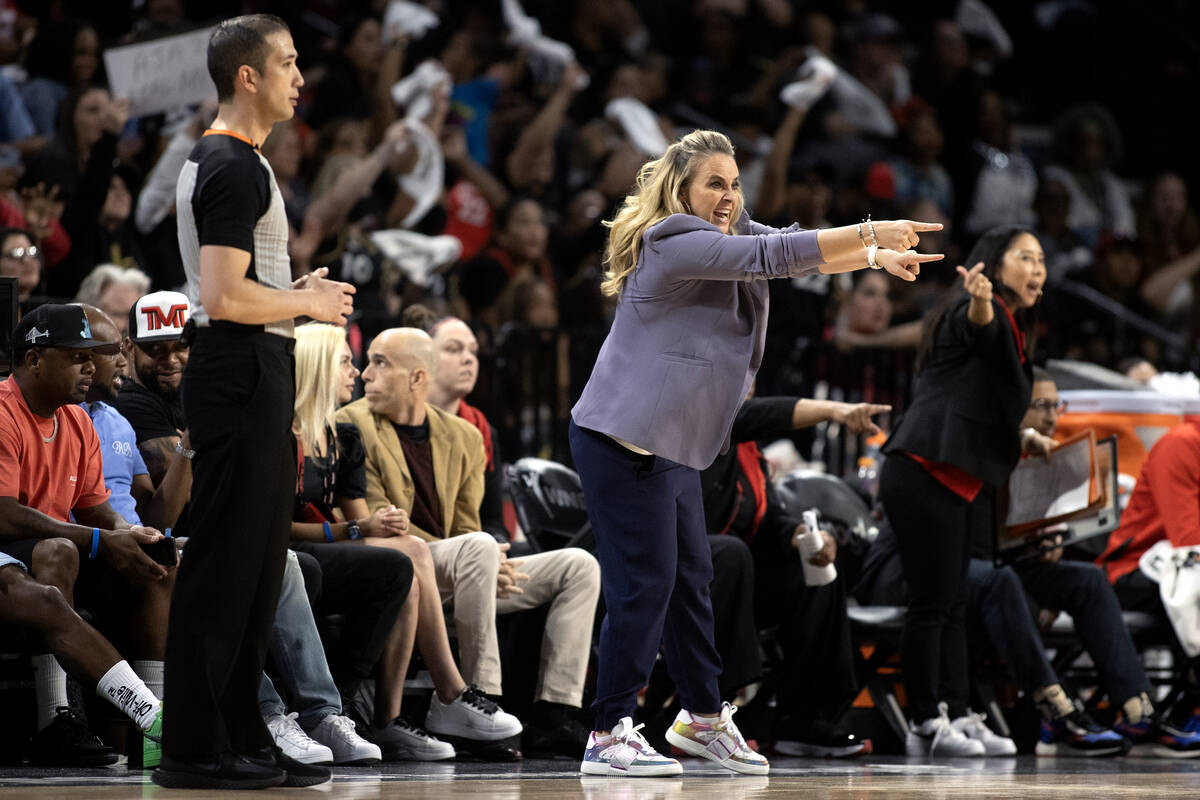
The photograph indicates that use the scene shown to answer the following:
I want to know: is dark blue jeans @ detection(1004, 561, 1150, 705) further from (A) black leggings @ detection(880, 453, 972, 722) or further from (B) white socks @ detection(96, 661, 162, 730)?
(B) white socks @ detection(96, 661, 162, 730)

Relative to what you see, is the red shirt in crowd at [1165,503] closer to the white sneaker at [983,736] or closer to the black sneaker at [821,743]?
the white sneaker at [983,736]

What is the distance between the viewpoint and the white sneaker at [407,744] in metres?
4.60

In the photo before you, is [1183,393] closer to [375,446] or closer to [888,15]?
[375,446]

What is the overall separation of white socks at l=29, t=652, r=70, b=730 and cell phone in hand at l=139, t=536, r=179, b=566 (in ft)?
1.20

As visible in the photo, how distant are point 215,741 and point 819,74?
7.38 m

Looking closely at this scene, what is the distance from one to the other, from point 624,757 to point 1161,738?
8.97 feet

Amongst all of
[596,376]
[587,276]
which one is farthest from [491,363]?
[596,376]

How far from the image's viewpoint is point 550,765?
4496mm

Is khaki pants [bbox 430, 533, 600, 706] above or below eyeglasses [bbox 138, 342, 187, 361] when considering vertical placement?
below

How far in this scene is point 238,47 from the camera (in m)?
3.23

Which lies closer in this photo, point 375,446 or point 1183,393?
point 375,446

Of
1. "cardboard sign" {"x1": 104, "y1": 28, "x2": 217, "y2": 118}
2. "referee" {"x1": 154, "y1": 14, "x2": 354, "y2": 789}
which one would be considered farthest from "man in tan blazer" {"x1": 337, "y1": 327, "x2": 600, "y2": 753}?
"cardboard sign" {"x1": 104, "y1": 28, "x2": 217, "y2": 118}

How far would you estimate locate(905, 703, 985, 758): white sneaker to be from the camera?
17.4 feet

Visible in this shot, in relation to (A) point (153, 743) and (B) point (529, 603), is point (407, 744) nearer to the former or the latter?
(B) point (529, 603)
